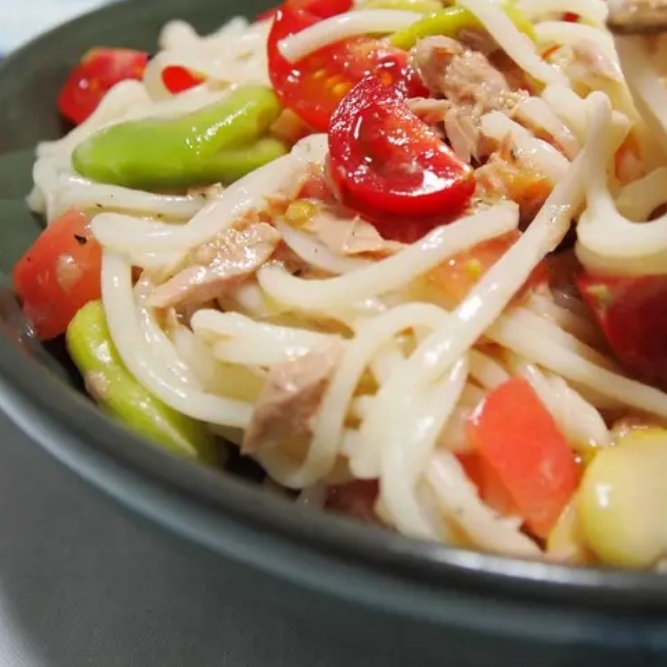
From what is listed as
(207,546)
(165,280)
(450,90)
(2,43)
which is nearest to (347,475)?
(207,546)

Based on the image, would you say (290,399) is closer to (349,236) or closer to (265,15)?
(349,236)

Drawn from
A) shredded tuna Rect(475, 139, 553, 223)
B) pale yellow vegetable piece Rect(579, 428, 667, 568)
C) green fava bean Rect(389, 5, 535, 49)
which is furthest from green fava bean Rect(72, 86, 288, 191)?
pale yellow vegetable piece Rect(579, 428, 667, 568)

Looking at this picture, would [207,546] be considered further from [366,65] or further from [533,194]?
[366,65]

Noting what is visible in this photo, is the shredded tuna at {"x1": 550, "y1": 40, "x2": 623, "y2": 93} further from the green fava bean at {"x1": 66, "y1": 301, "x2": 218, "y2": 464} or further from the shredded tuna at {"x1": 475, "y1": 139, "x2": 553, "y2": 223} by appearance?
the green fava bean at {"x1": 66, "y1": 301, "x2": 218, "y2": 464}

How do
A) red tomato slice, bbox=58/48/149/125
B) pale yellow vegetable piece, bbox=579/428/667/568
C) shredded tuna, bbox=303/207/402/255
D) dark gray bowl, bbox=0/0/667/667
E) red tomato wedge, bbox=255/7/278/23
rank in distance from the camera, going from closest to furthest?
dark gray bowl, bbox=0/0/667/667 → pale yellow vegetable piece, bbox=579/428/667/568 → shredded tuna, bbox=303/207/402/255 → red tomato slice, bbox=58/48/149/125 → red tomato wedge, bbox=255/7/278/23

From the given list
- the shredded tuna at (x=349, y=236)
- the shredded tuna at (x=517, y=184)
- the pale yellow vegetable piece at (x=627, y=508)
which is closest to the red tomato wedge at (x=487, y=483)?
the pale yellow vegetable piece at (x=627, y=508)
